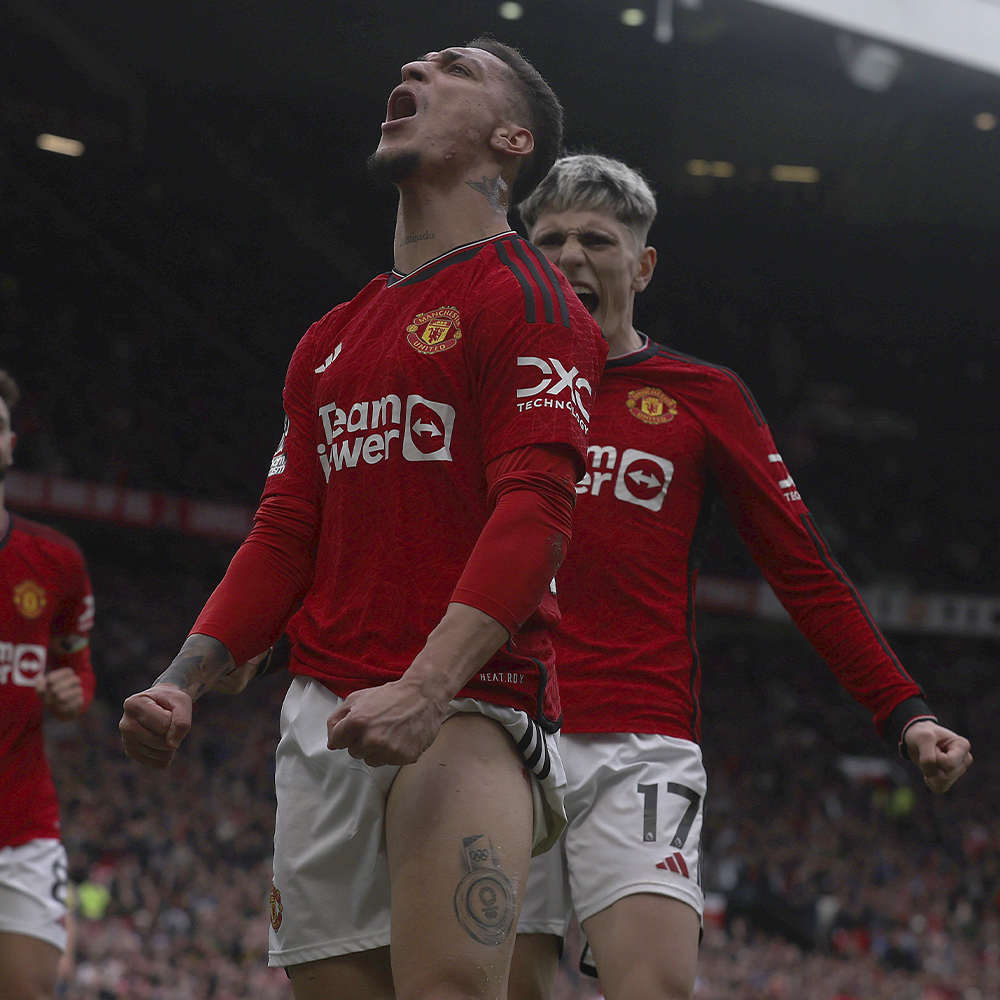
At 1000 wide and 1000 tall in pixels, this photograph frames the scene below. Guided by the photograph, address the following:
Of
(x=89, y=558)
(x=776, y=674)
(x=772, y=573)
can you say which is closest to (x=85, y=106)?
(x=89, y=558)

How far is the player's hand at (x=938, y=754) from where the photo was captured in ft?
9.18

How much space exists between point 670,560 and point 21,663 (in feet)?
8.20

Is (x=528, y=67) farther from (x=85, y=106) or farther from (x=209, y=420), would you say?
(x=209, y=420)

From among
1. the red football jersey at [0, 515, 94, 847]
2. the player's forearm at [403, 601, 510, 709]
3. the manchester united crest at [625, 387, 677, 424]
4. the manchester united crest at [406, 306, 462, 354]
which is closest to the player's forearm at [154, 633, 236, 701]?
the player's forearm at [403, 601, 510, 709]

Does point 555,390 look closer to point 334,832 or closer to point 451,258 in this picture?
point 451,258

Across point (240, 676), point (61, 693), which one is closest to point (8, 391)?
point (61, 693)

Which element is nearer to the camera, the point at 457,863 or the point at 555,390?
the point at 457,863

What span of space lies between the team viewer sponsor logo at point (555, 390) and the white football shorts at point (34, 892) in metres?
3.05

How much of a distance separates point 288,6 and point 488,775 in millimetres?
13503

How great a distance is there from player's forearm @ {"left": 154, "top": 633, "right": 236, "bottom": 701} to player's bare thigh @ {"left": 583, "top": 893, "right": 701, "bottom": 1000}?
46.6 inches

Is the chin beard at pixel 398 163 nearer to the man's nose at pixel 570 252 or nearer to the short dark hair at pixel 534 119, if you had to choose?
the short dark hair at pixel 534 119

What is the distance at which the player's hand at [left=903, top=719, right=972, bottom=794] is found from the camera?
2799mm

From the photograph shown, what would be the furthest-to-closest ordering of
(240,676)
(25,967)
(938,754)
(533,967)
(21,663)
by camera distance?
1. (21,663)
2. (25,967)
3. (533,967)
4. (938,754)
5. (240,676)

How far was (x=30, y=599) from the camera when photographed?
15.8ft
